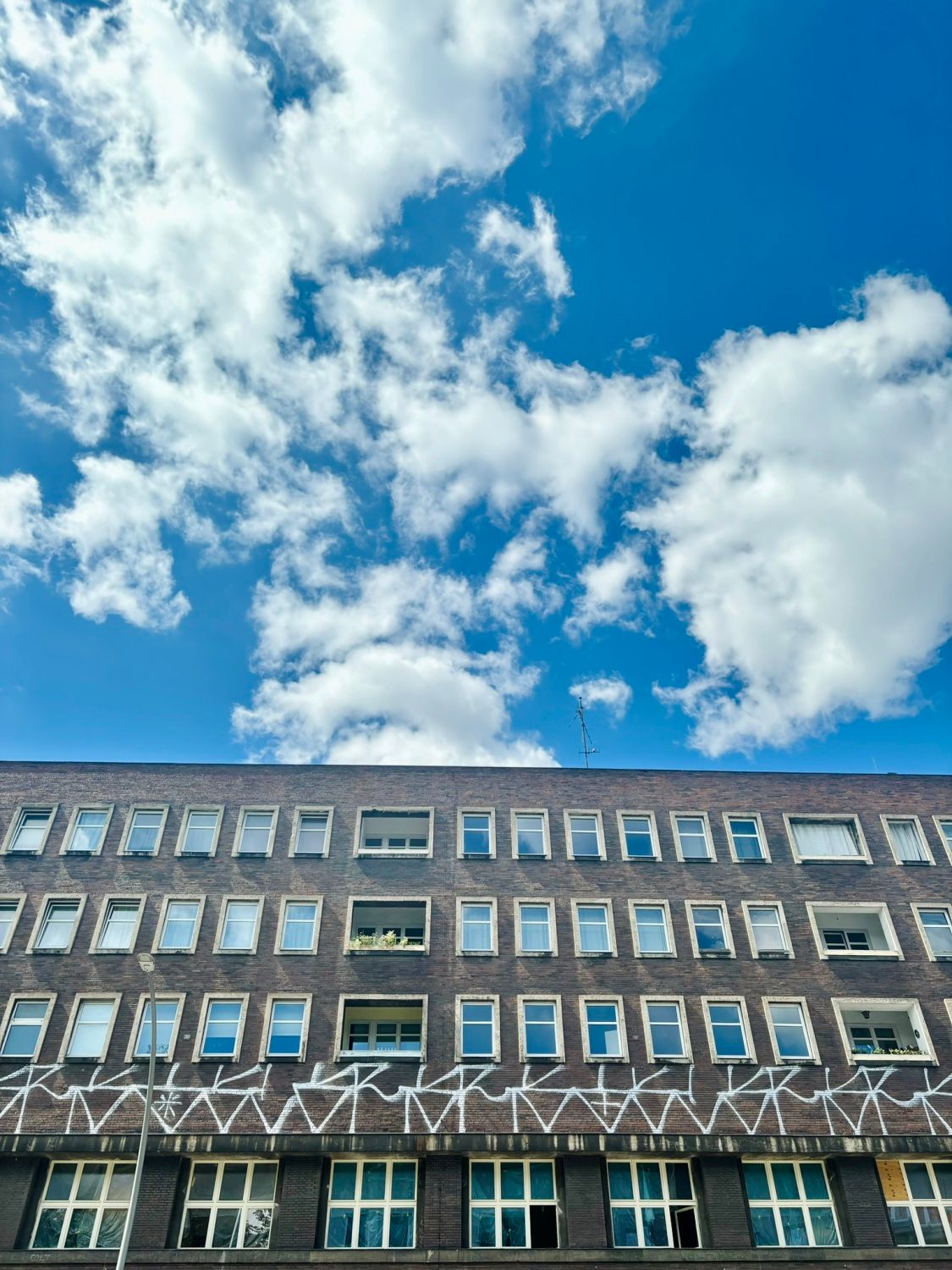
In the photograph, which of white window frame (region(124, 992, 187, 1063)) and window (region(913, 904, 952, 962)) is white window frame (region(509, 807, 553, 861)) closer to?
white window frame (region(124, 992, 187, 1063))

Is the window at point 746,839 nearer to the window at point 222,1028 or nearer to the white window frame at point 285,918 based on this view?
the white window frame at point 285,918

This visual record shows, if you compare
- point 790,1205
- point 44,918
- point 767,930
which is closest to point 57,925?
point 44,918

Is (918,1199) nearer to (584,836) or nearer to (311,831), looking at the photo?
(584,836)

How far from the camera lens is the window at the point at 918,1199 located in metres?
29.4

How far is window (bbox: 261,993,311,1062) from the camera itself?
31766mm

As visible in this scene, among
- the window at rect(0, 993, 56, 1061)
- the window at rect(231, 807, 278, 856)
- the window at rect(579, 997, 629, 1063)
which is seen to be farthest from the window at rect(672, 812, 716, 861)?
the window at rect(0, 993, 56, 1061)

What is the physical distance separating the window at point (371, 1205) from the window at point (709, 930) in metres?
13.0

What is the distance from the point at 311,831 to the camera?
37625mm

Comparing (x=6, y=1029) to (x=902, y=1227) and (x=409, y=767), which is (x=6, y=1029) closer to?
(x=409, y=767)

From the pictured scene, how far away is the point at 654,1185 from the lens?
30219 millimetres

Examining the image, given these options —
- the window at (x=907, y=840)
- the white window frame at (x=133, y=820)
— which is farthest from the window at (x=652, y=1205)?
the white window frame at (x=133, y=820)

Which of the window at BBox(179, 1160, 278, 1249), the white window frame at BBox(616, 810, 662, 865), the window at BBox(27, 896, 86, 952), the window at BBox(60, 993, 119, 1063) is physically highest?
the white window frame at BBox(616, 810, 662, 865)

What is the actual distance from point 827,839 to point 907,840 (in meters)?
3.36

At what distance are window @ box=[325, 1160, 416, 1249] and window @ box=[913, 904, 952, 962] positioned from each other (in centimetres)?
2085
